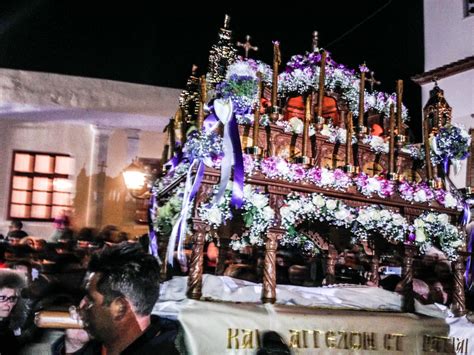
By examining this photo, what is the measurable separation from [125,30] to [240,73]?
8029 millimetres

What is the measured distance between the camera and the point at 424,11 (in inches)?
531

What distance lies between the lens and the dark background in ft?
40.4

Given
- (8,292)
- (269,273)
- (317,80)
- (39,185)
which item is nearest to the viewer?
(8,292)

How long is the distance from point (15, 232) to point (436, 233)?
8.07 metres

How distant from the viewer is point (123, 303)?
3.12 metres

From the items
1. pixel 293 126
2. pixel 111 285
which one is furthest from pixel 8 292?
pixel 293 126

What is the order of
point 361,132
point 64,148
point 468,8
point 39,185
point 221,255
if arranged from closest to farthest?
1. point 361,132
2. point 221,255
3. point 468,8
4. point 39,185
5. point 64,148

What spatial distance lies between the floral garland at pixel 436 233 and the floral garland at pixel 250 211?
1708 millimetres

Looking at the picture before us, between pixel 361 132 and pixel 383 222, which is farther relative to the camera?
pixel 361 132

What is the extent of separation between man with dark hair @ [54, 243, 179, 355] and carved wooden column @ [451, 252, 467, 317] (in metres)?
4.00

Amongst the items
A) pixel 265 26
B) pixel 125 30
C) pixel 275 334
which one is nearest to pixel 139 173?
pixel 125 30

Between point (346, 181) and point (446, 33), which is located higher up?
point (446, 33)

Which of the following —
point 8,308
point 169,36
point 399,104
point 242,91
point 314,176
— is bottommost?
point 8,308

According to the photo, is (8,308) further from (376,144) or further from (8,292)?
(376,144)
